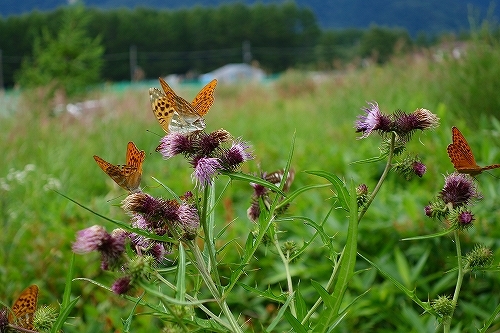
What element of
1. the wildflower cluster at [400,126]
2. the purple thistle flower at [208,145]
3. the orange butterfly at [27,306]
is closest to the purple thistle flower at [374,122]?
the wildflower cluster at [400,126]

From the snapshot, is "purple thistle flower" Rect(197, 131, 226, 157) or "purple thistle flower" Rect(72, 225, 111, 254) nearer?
"purple thistle flower" Rect(72, 225, 111, 254)

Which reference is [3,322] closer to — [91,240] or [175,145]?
[91,240]

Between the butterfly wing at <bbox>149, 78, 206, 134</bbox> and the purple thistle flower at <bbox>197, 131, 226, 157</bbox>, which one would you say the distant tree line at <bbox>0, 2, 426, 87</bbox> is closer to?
the butterfly wing at <bbox>149, 78, 206, 134</bbox>

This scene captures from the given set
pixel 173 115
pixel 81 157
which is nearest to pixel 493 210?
pixel 173 115

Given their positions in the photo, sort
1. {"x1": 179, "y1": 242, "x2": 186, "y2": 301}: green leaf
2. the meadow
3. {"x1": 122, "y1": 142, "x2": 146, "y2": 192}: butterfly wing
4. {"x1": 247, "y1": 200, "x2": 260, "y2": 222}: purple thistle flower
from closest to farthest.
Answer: {"x1": 179, "y1": 242, "x2": 186, "y2": 301}: green leaf → {"x1": 122, "y1": 142, "x2": 146, "y2": 192}: butterfly wing → {"x1": 247, "y1": 200, "x2": 260, "y2": 222}: purple thistle flower → the meadow

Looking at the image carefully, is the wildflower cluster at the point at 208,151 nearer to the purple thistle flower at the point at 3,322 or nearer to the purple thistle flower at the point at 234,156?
the purple thistle flower at the point at 234,156

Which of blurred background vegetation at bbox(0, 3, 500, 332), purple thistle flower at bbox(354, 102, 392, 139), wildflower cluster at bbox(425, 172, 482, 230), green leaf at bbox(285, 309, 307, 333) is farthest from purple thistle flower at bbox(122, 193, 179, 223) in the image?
wildflower cluster at bbox(425, 172, 482, 230)
